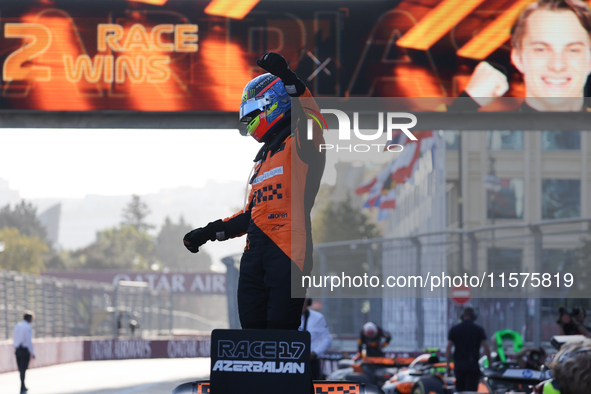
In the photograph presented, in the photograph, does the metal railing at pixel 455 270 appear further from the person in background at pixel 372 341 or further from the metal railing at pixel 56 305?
the metal railing at pixel 56 305

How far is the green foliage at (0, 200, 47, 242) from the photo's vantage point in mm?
128125

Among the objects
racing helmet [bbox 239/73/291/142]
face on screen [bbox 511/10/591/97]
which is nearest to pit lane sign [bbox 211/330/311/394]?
racing helmet [bbox 239/73/291/142]

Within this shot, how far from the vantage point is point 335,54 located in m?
11.7

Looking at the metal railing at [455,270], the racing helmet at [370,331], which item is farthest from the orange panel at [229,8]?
the metal railing at [455,270]

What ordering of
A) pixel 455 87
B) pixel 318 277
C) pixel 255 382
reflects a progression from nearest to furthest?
pixel 255 382 → pixel 455 87 → pixel 318 277

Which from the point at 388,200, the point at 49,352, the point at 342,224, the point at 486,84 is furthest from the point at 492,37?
the point at 342,224

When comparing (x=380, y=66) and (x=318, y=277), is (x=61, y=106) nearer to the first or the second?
(x=380, y=66)

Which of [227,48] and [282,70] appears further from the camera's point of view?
[227,48]

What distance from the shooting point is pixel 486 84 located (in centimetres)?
1156

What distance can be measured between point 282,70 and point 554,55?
8.68m

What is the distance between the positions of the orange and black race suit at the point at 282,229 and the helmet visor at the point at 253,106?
5.7 inches

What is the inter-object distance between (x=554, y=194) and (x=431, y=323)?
83.1 feet

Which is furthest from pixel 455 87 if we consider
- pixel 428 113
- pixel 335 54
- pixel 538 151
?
pixel 538 151

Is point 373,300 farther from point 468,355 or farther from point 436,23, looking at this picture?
point 436,23
